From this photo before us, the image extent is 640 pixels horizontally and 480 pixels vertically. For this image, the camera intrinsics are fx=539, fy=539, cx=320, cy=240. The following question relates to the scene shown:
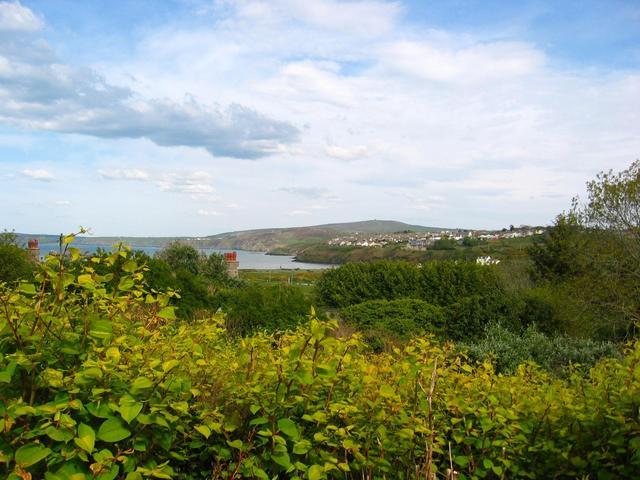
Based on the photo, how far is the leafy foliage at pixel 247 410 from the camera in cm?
198

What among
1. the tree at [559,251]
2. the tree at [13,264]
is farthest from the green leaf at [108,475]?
the tree at [559,251]

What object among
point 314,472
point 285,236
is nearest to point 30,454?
point 314,472

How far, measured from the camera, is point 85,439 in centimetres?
181

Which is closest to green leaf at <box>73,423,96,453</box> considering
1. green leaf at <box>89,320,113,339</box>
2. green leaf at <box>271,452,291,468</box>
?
green leaf at <box>89,320,113,339</box>

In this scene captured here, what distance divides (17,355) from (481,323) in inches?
474

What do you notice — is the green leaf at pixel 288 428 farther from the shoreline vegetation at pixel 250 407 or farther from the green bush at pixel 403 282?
the green bush at pixel 403 282

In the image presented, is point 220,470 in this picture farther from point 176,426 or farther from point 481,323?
point 481,323

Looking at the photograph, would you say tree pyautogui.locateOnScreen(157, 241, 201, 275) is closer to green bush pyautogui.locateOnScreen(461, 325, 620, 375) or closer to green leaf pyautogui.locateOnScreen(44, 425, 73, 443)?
green bush pyautogui.locateOnScreen(461, 325, 620, 375)

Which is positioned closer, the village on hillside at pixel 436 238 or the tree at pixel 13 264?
the tree at pixel 13 264

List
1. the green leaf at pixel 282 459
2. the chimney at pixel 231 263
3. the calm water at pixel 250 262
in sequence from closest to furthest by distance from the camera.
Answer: the green leaf at pixel 282 459 < the calm water at pixel 250 262 < the chimney at pixel 231 263

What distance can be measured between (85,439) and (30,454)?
0.63 ft

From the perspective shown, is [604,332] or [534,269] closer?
[604,332]

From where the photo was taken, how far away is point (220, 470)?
228 centimetres

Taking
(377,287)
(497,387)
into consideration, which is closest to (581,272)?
(377,287)
